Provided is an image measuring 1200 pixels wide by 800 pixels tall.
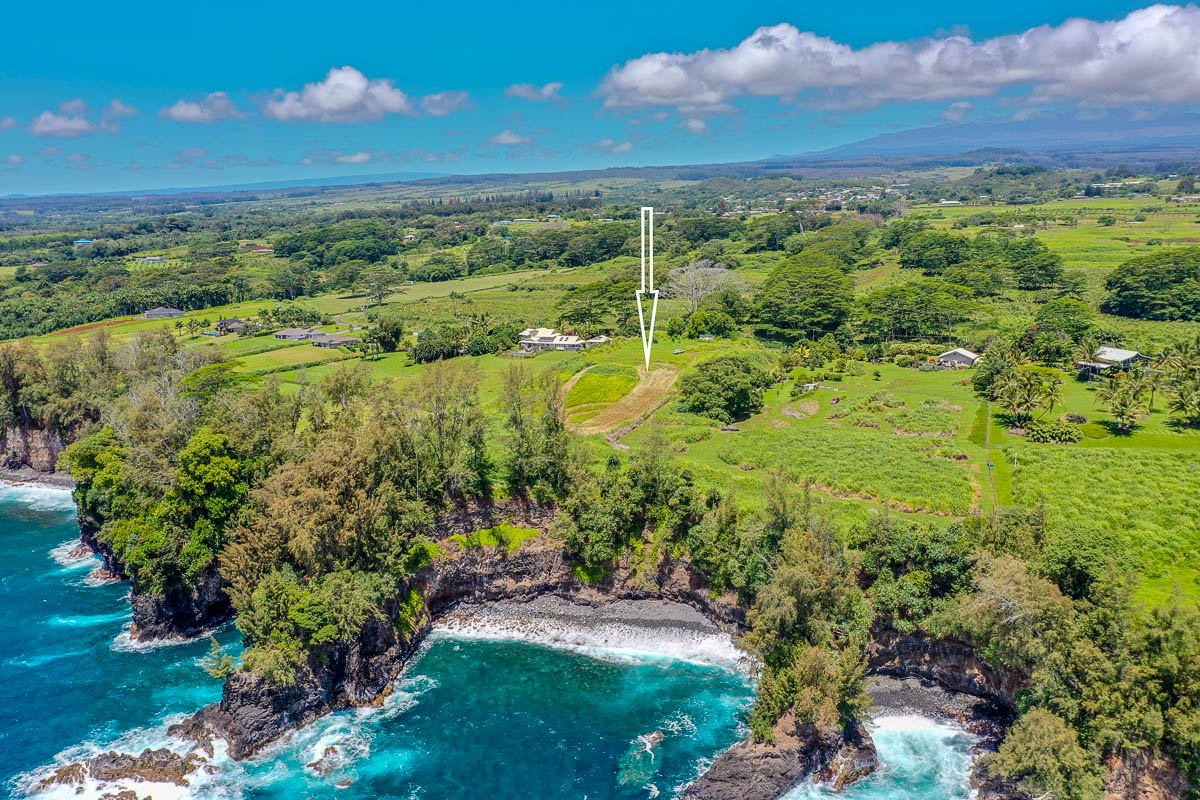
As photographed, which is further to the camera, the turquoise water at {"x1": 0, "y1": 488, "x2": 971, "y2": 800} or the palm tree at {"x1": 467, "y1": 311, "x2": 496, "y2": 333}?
the palm tree at {"x1": 467, "y1": 311, "x2": 496, "y2": 333}

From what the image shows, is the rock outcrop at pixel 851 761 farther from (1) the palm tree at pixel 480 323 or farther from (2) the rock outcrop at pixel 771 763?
(1) the palm tree at pixel 480 323

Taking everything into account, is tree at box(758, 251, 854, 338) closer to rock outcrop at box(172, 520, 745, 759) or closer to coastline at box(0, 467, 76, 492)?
rock outcrop at box(172, 520, 745, 759)

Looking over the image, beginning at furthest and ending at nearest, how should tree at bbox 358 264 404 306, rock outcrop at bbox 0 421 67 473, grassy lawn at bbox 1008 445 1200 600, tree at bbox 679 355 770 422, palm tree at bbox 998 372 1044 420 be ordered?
tree at bbox 358 264 404 306, rock outcrop at bbox 0 421 67 473, tree at bbox 679 355 770 422, palm tree at bbox 998 372 1044 420, grassy lawn at bbox 1008 445 1200 600

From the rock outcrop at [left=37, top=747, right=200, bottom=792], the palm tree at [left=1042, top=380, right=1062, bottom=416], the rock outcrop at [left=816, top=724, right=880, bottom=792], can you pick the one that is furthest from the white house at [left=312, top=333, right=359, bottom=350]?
the palm tree at [left=1042, top=380, right=1062, bottom=416]

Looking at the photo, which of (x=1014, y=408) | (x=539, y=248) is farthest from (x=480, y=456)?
(x=539, y=248)

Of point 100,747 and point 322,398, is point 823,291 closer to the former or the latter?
point 322,398
